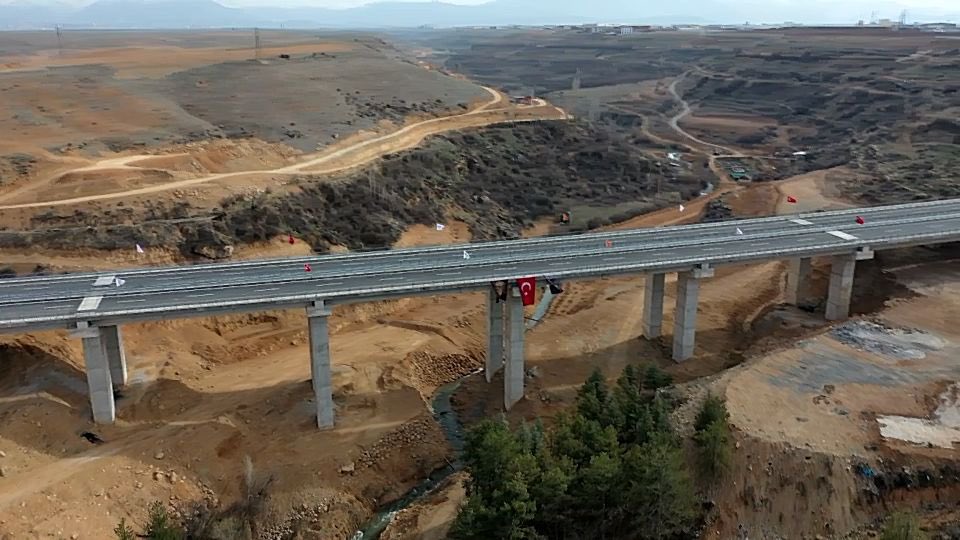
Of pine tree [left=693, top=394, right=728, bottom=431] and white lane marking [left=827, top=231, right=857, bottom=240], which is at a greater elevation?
white lane marking [left=827, top=231, right=857, bottom=240]

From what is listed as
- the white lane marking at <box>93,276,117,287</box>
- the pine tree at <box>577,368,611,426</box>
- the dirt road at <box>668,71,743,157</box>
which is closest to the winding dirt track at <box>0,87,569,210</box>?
the white lane marking at <box>93,276,117,287</box>

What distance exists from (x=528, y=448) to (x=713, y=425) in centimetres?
903

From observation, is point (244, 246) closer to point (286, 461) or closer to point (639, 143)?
point (286, 461)

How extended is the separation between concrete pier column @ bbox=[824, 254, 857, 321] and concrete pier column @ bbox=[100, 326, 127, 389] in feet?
163

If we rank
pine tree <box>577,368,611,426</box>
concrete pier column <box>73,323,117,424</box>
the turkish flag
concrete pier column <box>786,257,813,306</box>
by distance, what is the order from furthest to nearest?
concrete pier column <box>786,257,813,306</box>, the turkish flag, concrete pier column <box>73,323,117,424</box>, pine tree <box>577,368,611,426</box>

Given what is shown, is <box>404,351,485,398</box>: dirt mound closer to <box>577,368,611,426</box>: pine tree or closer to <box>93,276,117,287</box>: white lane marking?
<box>577,368,611,426</box>: pine tree

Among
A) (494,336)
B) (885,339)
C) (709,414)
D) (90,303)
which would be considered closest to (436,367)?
(494,336)

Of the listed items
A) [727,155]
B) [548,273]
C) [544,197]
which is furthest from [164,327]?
[727,155]

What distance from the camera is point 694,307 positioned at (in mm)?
53312

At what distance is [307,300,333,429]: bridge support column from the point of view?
44.9 m

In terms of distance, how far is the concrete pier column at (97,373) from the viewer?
4212 cm

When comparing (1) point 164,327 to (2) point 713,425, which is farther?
(1) point 164,327

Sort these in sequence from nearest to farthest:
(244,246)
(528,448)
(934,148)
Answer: (528,448)
(244,246)
(934,148)

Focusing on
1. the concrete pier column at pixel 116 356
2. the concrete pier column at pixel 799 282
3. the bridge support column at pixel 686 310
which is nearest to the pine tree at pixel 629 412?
the bridge support column at pixel 686 310
